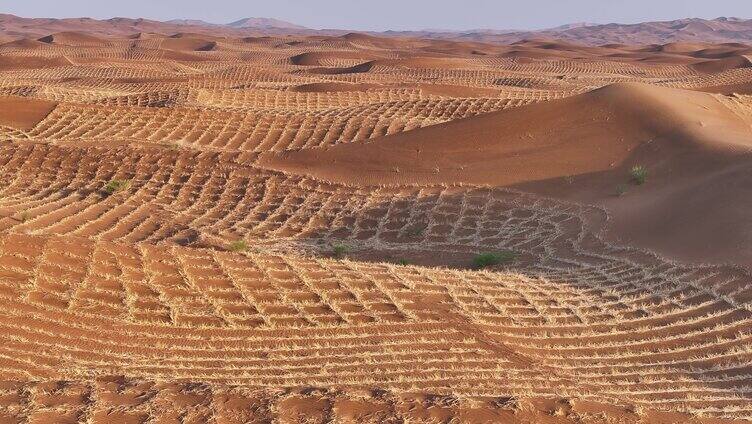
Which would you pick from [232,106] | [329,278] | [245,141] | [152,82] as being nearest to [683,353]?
[329,278]

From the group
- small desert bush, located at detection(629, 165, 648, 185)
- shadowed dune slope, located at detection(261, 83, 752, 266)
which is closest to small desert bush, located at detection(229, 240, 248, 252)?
shadowed dune slope, located at detection(261, 83, 752, 266)

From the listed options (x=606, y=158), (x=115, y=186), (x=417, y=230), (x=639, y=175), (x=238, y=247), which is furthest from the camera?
(x=115, y=186)

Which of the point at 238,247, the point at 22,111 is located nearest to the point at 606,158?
the point at 238,247

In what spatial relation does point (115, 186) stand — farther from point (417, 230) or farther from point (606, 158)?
point (606, 158)

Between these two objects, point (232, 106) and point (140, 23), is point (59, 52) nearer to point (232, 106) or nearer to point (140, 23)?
point (232, 106)

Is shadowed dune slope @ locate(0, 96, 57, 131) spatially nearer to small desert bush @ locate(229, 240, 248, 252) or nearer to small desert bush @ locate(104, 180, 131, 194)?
small desert bush @ locate(104, 180, 131, 194)
